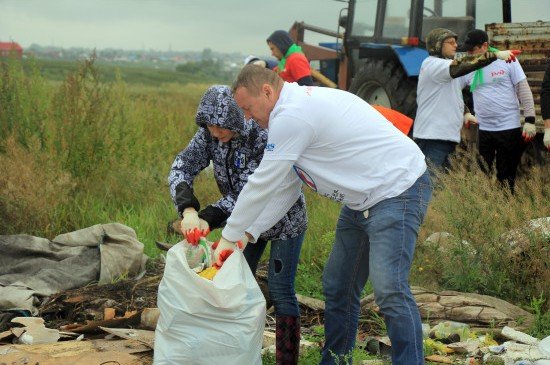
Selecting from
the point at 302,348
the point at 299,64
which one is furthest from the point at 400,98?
the point at 302,348

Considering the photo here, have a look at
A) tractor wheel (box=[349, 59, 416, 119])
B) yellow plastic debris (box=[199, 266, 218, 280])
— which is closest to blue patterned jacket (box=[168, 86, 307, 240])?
yellow plastic debris (box=[199, 266, 218, 280])

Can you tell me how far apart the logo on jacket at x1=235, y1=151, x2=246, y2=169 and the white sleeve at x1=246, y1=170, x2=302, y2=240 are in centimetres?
33

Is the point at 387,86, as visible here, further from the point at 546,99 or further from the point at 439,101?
the point at 546,99

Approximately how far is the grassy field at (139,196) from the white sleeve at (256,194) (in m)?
1.95

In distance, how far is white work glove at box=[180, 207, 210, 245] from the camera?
386cm

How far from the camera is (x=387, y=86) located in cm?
972

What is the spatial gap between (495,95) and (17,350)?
462 centimetres

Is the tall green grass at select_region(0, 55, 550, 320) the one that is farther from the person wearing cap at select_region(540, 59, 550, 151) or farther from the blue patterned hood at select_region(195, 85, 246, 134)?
the blue patterned hood at select_region(195, 85, 246, 134)

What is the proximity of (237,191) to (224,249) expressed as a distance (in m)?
0.53

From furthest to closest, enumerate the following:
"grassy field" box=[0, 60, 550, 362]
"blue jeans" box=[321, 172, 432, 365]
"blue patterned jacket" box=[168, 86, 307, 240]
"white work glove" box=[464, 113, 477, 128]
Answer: "white work glove" box=[464, 113, 477, 128]
"grassy field" box=[0, 60, 550, 362]
"blue patterned jacket" box=[168, 86, 307, 240]
"blue jeans" box=[321, 172, 432, 365]

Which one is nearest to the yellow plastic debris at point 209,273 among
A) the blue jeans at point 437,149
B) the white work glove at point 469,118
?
the blue jeans at point 437,149

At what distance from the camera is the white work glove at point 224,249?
369 cm

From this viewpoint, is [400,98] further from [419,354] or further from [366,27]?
[419,354]

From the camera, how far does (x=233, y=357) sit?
12.1 feet
